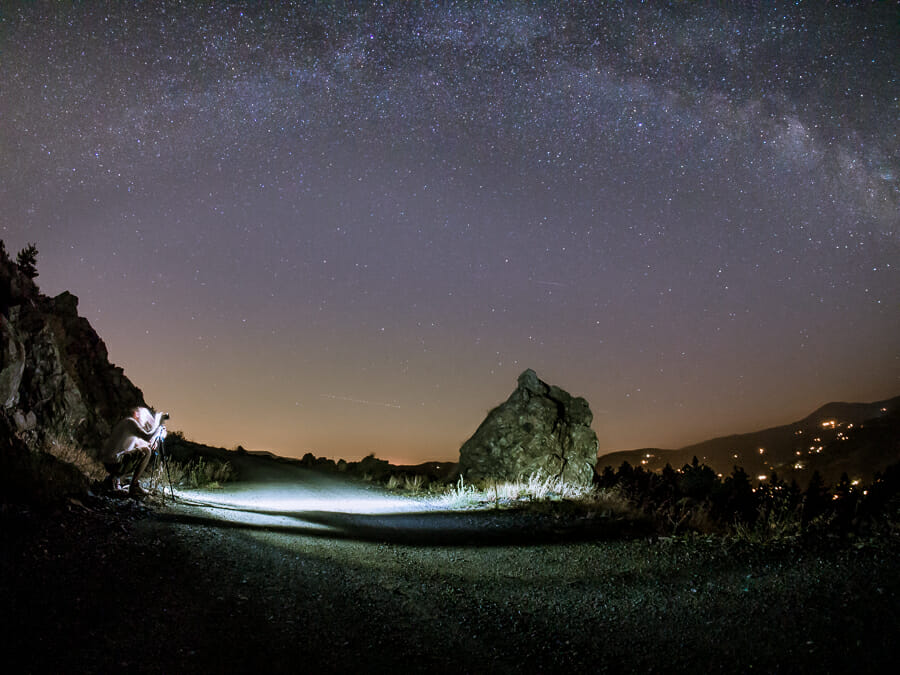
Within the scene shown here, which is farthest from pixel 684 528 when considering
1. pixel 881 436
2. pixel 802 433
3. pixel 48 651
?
pixel 802 433

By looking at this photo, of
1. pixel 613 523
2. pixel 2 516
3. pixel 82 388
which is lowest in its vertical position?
pixel 613 523

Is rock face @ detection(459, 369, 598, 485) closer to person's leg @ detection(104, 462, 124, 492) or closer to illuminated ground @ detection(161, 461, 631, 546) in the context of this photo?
illuminated ground @ detection(161, 461, 631, 546)

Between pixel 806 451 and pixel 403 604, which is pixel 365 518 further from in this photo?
pixel 806 451

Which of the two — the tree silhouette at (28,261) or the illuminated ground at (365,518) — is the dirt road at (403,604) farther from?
the tree silhouette at (28,261)

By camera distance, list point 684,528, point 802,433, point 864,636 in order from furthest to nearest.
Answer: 1. point 802,433
2. point 684,528
3. point 864,636

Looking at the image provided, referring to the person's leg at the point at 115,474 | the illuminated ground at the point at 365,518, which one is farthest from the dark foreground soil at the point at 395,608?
the illuminated ground at the point at 365,518

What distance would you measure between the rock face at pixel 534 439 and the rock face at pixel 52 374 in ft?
37.3

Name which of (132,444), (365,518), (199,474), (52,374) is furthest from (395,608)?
(52,374)

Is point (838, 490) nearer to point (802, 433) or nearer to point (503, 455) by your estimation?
point (503, 455)

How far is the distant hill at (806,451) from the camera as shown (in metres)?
58.2

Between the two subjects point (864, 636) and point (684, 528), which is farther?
point (684, 528)

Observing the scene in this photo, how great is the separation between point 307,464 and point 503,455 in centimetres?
1097

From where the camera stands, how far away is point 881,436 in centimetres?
6594

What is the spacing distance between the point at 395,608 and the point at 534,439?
13.6 meters
